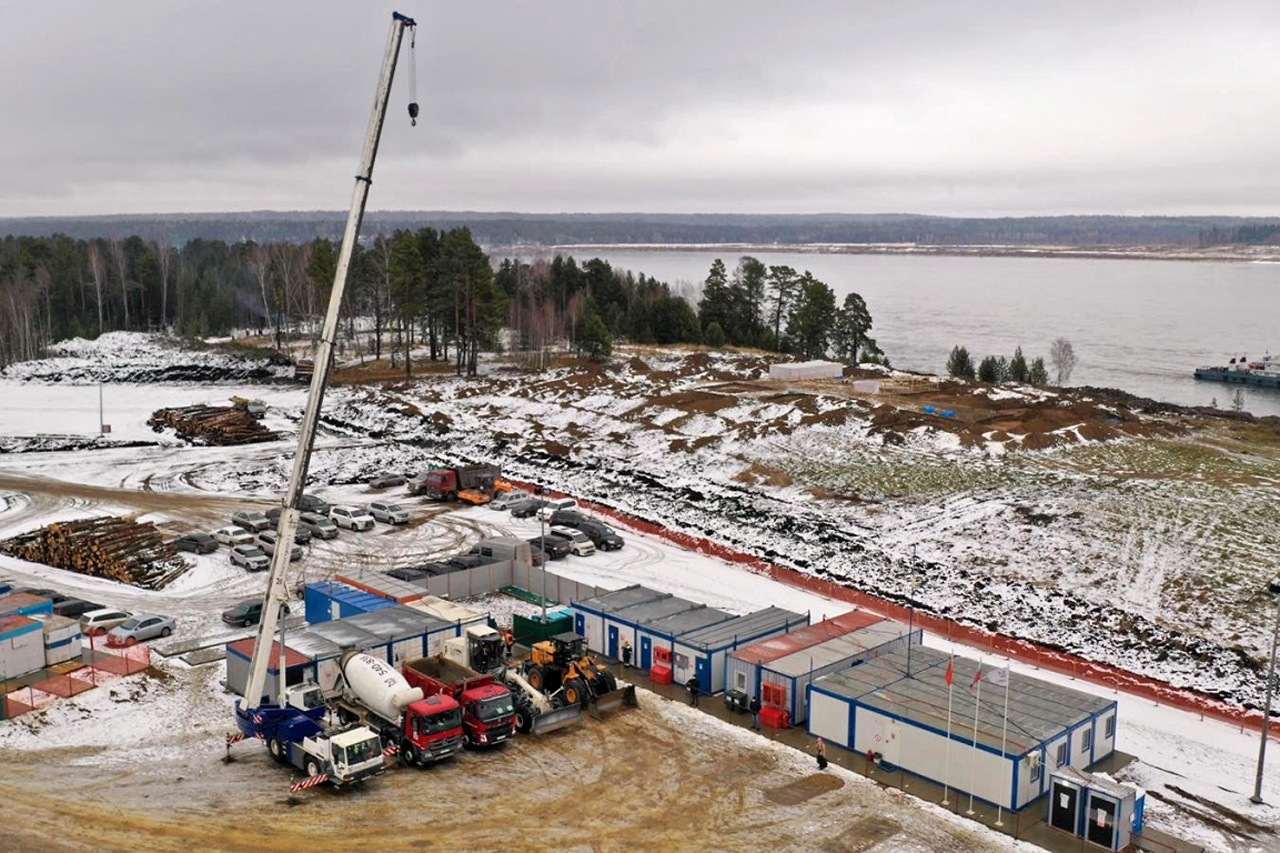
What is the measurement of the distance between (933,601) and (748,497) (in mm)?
15794

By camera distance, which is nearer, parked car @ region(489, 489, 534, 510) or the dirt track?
the dirt track

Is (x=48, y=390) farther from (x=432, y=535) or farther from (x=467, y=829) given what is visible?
(x=467, y=829)

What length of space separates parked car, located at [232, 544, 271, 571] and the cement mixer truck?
15460 millimetres

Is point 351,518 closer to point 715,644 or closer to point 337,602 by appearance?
point 337,602

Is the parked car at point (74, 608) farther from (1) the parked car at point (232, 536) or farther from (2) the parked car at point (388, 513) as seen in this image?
(2) the parked car at point (388, 513)

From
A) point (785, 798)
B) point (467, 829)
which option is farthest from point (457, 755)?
point (785, 798)

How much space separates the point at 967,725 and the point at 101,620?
26570mm

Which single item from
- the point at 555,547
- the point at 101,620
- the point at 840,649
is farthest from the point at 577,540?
the point at 101,620

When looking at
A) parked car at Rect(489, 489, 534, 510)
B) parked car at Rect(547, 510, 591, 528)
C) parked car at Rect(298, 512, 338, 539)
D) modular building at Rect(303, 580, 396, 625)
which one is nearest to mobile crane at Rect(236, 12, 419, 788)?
modular building at Rect(303, 580, 396, 625)

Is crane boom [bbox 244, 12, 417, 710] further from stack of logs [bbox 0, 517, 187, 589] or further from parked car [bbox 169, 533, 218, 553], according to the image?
parked car [bbox 169, 533, 218, 553]

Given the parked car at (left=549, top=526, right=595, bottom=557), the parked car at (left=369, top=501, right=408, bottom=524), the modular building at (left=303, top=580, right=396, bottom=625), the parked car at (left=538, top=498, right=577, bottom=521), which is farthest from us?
the parked car at (left=538, top=498, right=577, bottom=521)

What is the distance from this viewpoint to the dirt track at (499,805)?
22406 millimetres

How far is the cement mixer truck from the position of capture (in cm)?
2531

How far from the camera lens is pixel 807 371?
8538 cm
